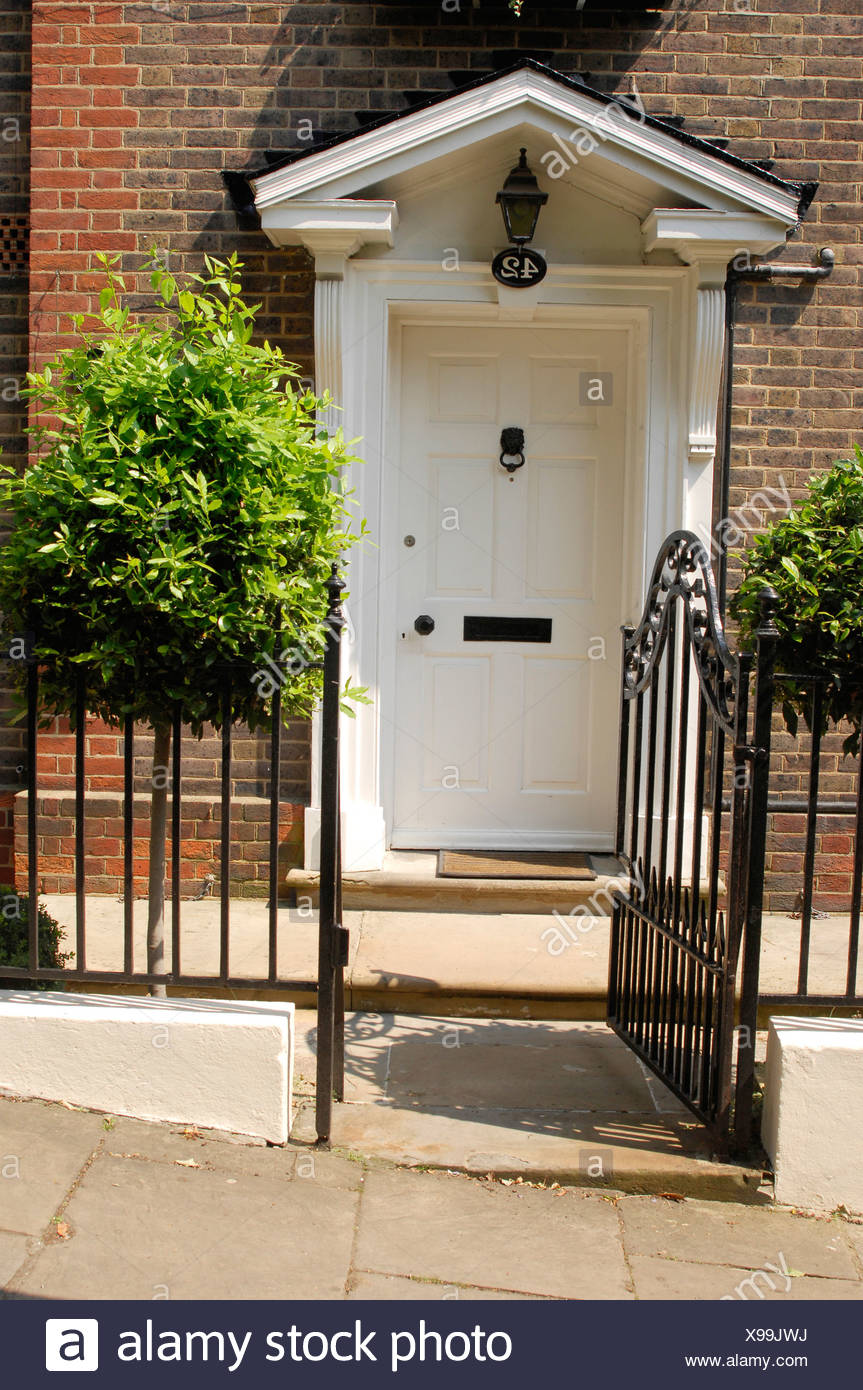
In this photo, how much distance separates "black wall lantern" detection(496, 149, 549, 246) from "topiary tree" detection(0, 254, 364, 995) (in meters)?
2.13

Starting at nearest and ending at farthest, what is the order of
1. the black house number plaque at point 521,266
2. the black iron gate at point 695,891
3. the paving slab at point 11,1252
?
1. the paving slab at point 11,1252
2. the black iron gate at point 695,891
3. the black house number plaque at point 521,266

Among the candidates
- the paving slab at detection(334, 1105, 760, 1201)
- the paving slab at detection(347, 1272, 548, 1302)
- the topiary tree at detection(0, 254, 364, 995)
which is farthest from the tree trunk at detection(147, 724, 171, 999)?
the paving slab at detection(347, 1272, 548, 1302)

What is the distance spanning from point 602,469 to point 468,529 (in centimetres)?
71

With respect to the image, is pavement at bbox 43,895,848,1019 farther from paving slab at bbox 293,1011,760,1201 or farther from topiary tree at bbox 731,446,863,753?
topiary tree at bbox 731,446,863,753

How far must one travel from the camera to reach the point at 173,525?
327cm

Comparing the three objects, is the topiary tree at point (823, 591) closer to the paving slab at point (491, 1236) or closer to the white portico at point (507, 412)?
the paving slab at point (491, 1236)

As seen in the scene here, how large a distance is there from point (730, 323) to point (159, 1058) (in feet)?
13.3

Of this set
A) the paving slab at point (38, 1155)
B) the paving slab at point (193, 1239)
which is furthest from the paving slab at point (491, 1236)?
the paving slab at point (38, 1155)

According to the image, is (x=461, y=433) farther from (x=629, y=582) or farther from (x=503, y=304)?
(x=629, y=582)

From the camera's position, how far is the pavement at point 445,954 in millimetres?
4555

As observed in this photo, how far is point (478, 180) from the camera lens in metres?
5.43

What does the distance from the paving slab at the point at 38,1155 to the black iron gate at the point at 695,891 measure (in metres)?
1.78

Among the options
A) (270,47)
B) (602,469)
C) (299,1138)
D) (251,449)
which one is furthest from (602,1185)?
(270,47)

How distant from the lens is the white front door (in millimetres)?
5746
